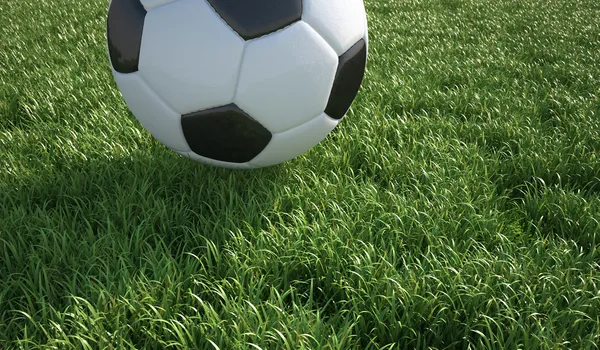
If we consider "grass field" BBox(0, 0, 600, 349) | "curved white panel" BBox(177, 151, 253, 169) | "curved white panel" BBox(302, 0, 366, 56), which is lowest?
"grass field" BBox(0, 0, 600, 349)

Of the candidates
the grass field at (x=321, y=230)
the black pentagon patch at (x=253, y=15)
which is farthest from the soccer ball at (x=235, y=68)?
the grass field at (x=321, y=230)

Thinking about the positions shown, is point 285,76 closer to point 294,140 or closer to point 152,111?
point 294,140

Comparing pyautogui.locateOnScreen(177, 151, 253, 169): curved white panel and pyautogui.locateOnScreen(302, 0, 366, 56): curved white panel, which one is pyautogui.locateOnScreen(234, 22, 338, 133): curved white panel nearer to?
pyautogui.locateOnScreen(302, 0, 366, 56): curved white panel

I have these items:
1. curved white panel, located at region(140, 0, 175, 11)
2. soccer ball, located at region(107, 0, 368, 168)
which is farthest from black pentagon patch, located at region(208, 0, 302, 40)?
curved white panel, located at region(140, 0, 175, 11)

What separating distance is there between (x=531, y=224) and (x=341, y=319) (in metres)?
1.24

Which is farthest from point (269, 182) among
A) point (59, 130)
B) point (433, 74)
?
point (433, 74)

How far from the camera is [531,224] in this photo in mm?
2600

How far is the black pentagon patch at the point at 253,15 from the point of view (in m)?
2.18

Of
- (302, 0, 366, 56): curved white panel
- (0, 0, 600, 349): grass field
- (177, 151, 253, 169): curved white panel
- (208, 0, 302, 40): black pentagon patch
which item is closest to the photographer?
(0, 0, 600, 349): grass field

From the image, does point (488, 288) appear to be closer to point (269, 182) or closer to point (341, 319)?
point (341, 319)

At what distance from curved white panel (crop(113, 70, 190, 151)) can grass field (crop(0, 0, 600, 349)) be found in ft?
1.09

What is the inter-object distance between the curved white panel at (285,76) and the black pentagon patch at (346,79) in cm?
7

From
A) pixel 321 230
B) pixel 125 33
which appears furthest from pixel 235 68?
pixel 321 230

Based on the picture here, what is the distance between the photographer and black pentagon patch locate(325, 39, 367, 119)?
2518 mm
